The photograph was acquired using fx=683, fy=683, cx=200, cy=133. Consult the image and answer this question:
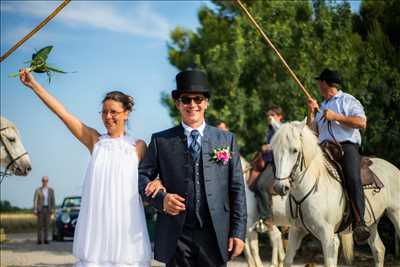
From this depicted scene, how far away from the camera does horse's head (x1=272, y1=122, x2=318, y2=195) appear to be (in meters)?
8.42

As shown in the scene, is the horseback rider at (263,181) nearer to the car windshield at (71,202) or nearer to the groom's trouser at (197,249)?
the groom's trouser at (197,249)

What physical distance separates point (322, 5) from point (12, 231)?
19149mm

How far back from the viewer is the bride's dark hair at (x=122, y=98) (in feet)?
17.6

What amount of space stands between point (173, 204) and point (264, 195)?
8.92 meters

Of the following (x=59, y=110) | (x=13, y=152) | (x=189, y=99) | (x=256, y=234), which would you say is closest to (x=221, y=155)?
(x=189, y=99)

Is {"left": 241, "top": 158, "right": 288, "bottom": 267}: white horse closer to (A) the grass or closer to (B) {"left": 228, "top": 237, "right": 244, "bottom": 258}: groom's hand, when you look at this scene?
(B) {"left": 228, "top": 237, "right": 244, "bottom": 258}: groom's hand

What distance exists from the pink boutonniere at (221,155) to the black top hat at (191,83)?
413 mm

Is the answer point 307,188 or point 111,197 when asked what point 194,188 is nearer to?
point 111,197

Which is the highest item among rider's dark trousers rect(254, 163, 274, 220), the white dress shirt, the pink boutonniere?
the white dress shirt

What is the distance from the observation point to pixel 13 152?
13.8 meters

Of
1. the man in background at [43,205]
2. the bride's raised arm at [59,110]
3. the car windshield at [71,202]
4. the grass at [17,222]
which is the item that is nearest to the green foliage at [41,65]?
the bride's raised arm at [59,110]

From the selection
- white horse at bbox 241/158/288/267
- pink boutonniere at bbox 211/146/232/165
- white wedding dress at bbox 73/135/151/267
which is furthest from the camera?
white horse at bbox 241/158/288/267

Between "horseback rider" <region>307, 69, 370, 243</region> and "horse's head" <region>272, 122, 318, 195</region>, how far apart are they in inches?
13.8

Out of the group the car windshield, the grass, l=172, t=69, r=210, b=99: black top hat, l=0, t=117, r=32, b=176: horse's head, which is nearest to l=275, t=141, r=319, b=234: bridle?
l=172, t=69, r=210, b=99: black top hat
